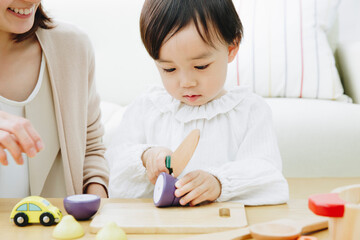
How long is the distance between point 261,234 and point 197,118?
485mm

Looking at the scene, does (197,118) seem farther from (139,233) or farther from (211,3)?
(139,233)

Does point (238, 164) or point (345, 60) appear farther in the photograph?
point (345, 60)

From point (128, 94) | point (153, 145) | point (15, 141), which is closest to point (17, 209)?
point (15, 141)

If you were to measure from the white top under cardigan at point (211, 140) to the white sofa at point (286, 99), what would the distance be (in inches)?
29.8

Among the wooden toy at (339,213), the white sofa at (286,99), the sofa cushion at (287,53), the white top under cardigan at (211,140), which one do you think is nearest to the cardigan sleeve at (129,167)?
the white top under cardigan at (211,140)

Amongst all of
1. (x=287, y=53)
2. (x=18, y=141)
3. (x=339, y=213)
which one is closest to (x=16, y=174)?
(x=18, y=141)

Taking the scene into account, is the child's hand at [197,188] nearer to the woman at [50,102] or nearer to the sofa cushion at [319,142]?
the woman at [50,102]

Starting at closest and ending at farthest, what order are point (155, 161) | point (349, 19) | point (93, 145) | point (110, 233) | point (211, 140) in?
point (110, 233), point (155, 161), point (211, 140), point (93, 145), point (349, 19)

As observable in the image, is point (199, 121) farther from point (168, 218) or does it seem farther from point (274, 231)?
point (274, 231)

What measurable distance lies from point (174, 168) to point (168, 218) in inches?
4.6

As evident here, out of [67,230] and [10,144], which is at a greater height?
[10,144]

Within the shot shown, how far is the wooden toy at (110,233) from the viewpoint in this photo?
2.23 ft

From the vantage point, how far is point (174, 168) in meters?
0.89

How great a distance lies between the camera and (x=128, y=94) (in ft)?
7.81
